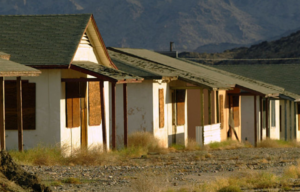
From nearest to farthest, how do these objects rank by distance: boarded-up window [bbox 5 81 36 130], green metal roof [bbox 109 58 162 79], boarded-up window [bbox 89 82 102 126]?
1. boarded-up window [bbox 5 81 36 130]
2. boarded-up window [bbox 89 82 102 126]
3. green metal roof [bbox 109 58 162 79]

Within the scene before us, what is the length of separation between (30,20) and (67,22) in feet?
4.01

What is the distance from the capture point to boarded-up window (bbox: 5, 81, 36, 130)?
17.7 metres

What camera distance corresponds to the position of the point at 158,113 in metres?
23.9

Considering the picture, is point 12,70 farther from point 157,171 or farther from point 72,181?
point 157,171

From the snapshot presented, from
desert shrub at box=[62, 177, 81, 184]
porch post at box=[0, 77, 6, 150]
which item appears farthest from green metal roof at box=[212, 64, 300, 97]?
desert shrub at box=[62, 177, 81, 184]

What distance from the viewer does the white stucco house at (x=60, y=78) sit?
704 inches

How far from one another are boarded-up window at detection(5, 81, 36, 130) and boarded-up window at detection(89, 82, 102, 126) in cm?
259

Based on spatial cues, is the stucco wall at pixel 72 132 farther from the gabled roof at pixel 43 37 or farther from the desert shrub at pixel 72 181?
the desert shrub at pixel 72 181

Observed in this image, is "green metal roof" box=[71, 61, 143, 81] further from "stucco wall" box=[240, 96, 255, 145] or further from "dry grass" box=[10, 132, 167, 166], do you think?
"stucco wall" box=[240, 96, 255, 145]

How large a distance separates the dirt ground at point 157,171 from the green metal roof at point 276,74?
1843 centimetres

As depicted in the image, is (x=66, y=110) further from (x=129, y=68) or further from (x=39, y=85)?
(x=129, y=68)

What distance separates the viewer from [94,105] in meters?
20.4

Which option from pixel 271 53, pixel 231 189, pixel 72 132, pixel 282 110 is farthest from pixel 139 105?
pixel 271 53

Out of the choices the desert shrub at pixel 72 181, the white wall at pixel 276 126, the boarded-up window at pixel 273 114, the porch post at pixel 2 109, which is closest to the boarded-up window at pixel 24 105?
the porch post at pixel 2 109
